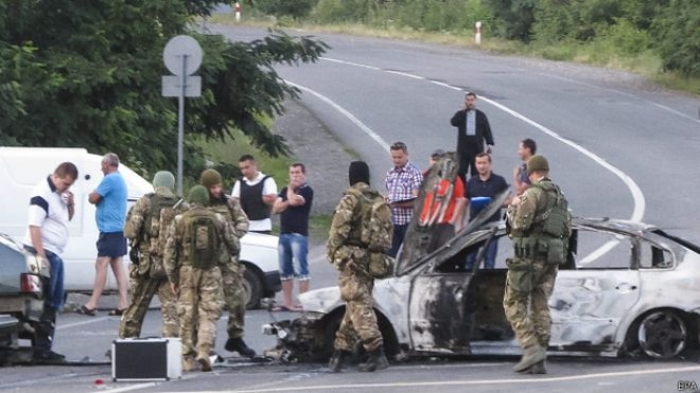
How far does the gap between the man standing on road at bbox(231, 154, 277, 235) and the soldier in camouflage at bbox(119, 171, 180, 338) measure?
3.18 meters

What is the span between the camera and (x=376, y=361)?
513 inches

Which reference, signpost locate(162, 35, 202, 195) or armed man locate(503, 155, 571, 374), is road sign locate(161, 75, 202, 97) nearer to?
signpost locate(162, 35, 202, 195)

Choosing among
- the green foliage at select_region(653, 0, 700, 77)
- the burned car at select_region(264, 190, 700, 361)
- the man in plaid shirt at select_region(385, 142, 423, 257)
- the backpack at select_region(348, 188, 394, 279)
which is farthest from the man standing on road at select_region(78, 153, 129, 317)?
the green foliage at select_region(653, 0, 700, 77)

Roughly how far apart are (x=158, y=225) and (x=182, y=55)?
17.4 feet

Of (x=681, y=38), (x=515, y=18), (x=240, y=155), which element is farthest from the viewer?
(x=515, y=18)

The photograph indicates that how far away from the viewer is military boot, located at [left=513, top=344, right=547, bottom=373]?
12.5 metres

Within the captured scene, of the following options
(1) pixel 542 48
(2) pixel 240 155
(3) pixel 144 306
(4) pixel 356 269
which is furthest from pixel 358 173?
(1) pixel 542 48

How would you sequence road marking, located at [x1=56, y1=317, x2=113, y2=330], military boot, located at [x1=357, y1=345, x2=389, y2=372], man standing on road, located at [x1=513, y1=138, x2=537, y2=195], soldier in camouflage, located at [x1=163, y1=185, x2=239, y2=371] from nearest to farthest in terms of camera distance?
military boot, located at [x1=357, y1=345, x2=389, y2=372] → soldier in camouflage, located at [x1=163, y1=185, x2=239, y2=371] → road marking, located at [x1=56, y1=317, x2=113, y2=330] → man standing on road, located at [x1=513, y1=138, x2=537, y2=195]

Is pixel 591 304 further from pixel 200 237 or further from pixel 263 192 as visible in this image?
pixel 263 192

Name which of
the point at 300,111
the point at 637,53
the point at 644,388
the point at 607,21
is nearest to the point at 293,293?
the point at 644,388

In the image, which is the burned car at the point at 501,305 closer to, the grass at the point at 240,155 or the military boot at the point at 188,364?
the military boot at the point at 188,364

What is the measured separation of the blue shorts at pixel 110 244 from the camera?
57.0 feet

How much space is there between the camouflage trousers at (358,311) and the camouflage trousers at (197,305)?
3.58ft

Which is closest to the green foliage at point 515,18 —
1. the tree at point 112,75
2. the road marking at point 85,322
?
the tree at point 112,75
